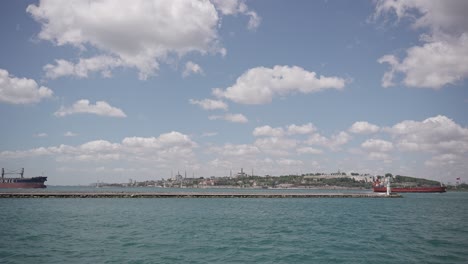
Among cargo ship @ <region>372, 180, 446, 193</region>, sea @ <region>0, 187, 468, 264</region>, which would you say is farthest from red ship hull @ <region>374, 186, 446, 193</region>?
sea @ <region>0, 187, 468, 264</region>

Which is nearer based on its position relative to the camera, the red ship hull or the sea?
the sea

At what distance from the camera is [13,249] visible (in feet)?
87.7

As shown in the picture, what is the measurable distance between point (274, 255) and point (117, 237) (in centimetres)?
1622

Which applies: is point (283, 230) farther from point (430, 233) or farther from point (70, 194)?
point (70, 194)

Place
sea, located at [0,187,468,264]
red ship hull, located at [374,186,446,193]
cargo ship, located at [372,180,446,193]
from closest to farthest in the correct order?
sea, located at [0,187,468,264], cargo ship, located at [372,180,446,193], red ship hull, located at [374,186,446,193]

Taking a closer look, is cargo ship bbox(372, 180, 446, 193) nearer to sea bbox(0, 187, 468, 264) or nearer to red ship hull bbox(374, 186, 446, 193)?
red ship hull bbox(374, 186, 446, 193)

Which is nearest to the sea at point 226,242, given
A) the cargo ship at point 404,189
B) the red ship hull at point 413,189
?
the cargo ship at point 404,189

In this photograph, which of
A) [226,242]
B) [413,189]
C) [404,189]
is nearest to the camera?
[226,242]

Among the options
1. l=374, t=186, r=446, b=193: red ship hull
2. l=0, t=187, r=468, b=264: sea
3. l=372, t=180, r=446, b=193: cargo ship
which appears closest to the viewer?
l=0, t=187, r=468, b=264: sea

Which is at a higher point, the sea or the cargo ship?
the cargo ship

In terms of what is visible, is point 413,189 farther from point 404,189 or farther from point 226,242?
point 226,242

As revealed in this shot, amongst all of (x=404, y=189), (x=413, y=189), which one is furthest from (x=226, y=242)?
(x=413, y=189)

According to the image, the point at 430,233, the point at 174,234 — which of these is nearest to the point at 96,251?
the point at 174,234

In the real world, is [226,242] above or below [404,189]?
below
